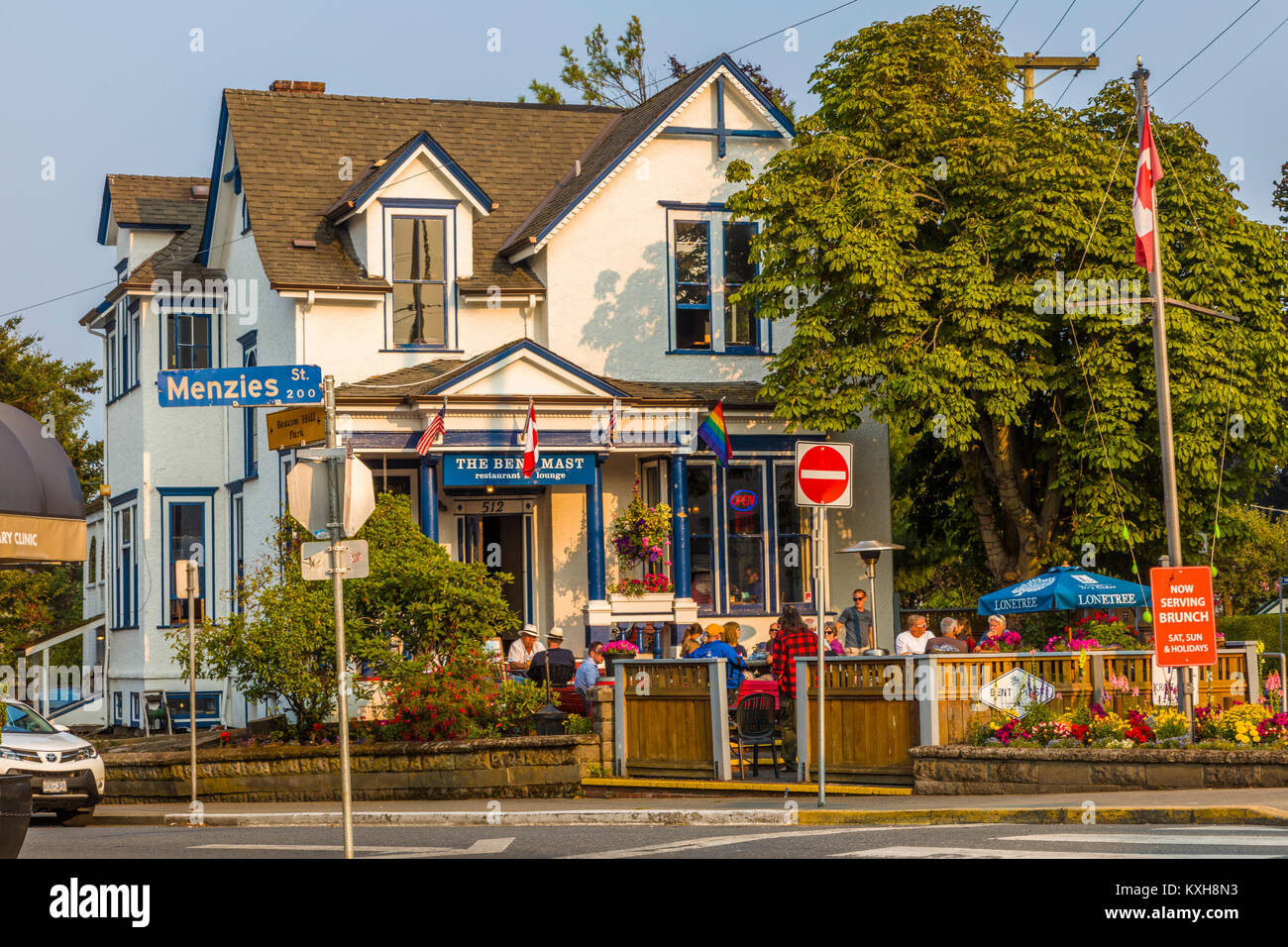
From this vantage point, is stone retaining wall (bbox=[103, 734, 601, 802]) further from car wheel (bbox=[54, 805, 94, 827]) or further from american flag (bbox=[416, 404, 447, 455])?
american flag (bbox=[416, 404, 447, 455])

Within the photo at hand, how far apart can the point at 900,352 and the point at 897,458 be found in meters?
9.50

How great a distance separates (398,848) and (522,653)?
33.8 ft

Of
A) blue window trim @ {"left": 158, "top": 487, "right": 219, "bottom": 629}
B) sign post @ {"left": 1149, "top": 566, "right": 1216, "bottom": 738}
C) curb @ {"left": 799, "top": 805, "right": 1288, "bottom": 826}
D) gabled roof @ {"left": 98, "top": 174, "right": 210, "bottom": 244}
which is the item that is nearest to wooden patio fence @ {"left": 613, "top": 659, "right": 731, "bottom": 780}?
curb @ {"left": 799, "top": 805, "right": 1288, "bottom": 826}

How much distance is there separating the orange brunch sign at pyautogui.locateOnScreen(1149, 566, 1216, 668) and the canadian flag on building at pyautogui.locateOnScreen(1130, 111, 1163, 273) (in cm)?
350

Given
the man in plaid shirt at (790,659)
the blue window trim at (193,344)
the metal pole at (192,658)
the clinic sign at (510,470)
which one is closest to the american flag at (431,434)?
the clinic sign at (510,470)

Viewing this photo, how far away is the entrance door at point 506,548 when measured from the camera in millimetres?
28375

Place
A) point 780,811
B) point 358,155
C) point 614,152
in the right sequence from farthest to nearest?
point 358,155 → point 614,152 → point 780,811

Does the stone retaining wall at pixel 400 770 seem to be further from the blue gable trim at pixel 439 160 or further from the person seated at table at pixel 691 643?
the blue gable trim at pixel 439 160

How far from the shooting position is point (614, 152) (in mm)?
29688

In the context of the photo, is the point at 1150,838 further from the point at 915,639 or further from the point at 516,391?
the point at 516,391

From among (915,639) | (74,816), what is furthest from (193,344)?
(915,639)

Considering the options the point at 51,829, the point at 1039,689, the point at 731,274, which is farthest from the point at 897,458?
the point at 51,829

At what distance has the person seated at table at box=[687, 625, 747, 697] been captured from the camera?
20.8m

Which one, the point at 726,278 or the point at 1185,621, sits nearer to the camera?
the point at 1185,621
